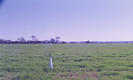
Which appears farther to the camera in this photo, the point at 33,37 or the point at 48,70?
the point at 33,37

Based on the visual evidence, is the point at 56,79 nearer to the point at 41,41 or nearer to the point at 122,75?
the point at 122,75

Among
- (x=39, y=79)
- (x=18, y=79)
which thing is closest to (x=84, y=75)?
(x=39, y=79)

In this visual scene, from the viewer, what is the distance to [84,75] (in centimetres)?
787

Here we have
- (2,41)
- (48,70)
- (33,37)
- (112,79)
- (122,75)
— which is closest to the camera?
(112,79)

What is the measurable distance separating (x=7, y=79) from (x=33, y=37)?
89714 mm

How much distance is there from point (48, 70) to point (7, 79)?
7.92 feet

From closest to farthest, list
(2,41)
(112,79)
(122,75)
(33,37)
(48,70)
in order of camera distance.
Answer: (112,79)
(122,75)
(48,70)
(2,41)
(33,37)

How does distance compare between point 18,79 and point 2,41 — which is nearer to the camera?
point 18,79

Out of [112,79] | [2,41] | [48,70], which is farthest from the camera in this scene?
[2,41]

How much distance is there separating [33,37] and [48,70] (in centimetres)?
8827

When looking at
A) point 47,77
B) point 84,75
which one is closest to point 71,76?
point 84,75

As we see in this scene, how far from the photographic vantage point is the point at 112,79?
23.1 feet

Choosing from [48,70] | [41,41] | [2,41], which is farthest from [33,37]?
[48,70]

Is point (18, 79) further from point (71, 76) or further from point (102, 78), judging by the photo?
point (102, 78)
